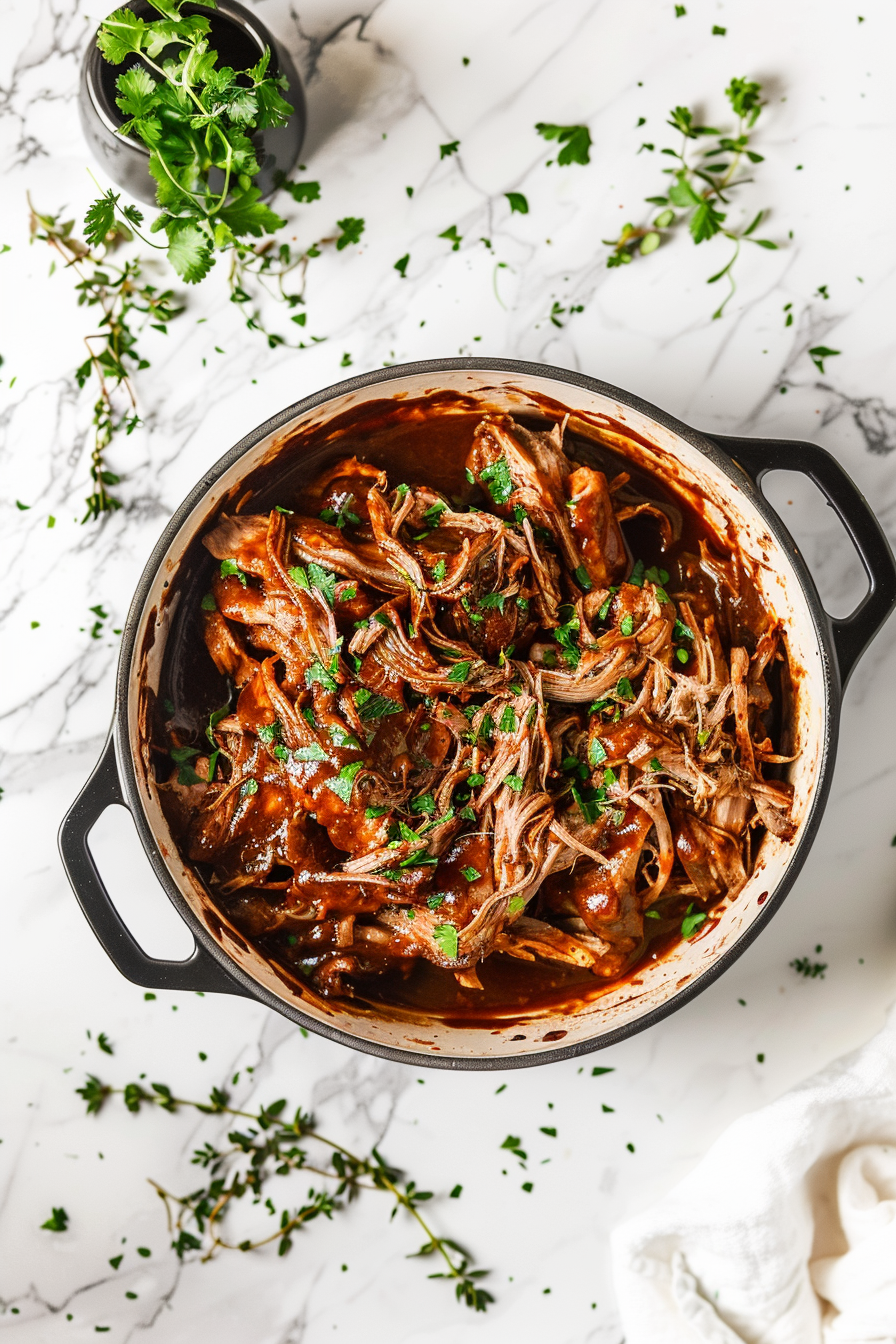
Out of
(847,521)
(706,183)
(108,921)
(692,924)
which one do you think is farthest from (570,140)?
(108,921)

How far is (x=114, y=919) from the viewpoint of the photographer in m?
2.50

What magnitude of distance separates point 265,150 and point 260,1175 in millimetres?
2961

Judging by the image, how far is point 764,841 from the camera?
2.68m

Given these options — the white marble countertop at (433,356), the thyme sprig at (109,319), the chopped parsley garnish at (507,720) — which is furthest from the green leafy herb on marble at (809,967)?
the thyme sprig at (109,319)

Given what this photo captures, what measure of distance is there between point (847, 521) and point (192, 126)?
1880mm

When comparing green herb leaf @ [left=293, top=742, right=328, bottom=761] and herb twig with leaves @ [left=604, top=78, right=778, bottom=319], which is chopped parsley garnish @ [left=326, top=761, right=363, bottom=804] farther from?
herb twig with leaves @ [left=604, top=78, right=778, bottom=319]

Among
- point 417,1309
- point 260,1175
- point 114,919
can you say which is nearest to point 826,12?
point 114,919

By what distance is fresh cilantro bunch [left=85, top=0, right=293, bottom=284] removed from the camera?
237cm

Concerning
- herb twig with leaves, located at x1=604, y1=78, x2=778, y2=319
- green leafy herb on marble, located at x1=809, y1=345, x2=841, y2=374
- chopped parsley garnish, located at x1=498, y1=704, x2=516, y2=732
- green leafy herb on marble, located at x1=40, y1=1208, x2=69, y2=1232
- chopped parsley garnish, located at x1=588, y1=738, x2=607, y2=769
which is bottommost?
green leafy herb on marble, located at x1=40, y1=1208, x2=69, y2=1232

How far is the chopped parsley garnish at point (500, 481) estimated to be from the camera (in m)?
2.60

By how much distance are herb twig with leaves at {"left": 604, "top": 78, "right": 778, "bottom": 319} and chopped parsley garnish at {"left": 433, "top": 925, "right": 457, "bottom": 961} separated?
1901mm

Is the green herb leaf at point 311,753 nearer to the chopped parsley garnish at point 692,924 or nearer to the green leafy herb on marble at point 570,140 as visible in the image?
the chopped parsley garnish at point 692,924

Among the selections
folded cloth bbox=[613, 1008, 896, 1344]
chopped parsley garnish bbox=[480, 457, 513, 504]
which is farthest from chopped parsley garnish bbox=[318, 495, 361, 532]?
folded cloth bbox=[613, 1008, 896, 1344]

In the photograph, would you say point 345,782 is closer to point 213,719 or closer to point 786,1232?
point 213,719
